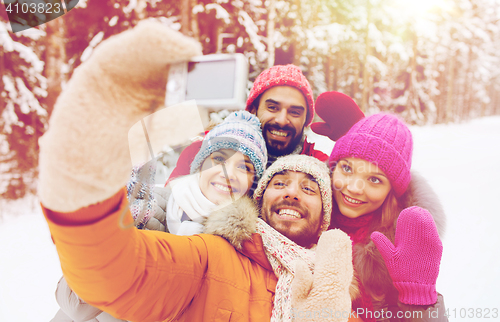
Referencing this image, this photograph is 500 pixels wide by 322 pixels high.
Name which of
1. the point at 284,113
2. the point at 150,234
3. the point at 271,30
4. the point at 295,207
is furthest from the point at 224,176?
the point at 271,30

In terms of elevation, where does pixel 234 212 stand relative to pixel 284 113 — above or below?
below

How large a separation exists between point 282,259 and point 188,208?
655 mm

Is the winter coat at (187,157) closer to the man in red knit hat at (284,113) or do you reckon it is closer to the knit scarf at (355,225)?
the man in red knit hat at (284,113)

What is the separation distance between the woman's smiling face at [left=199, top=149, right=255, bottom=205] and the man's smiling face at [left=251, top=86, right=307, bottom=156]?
0.65 m

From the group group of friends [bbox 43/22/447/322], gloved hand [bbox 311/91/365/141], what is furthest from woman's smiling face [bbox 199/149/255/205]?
gloved hand [bbox 311/91/365/141]

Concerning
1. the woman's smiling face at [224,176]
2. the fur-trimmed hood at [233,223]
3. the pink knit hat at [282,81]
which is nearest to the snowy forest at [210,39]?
the pink knit hat at [282,81]

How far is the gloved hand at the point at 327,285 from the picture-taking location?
1.11 meters

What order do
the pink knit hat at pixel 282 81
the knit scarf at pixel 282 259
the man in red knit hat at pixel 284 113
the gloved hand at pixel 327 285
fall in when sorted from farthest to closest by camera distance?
the pink knit hat at pixel 282 81
the man in red knit hat at pixel 284 113
the knit scarf at pixel 282 259
the gloved hand at pixel 327 285

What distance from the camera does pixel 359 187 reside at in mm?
1747

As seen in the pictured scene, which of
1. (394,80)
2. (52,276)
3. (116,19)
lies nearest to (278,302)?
(52,276)

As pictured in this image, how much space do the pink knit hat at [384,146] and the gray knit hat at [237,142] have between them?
2.01 ft

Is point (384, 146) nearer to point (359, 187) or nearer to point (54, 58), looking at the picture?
point (359, 187)

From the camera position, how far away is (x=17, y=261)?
3.64 m

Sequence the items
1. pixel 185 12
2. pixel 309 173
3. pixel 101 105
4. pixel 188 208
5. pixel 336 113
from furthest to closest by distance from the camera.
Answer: pixel 185 12
pixel 336 113
pixel 309 173
pixel 188 208
pixel 101 105
